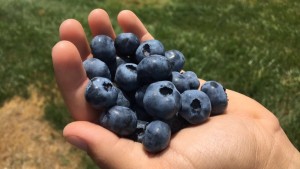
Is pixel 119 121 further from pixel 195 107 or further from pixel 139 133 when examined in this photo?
pixel 195 107

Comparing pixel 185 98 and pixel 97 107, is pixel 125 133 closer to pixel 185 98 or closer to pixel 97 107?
pixel 97 107

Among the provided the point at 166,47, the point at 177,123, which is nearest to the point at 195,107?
the point at 177,123

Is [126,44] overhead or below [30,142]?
overhead

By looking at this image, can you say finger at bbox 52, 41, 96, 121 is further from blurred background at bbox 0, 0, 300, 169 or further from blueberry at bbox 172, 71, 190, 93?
blurred background at bbox 0, 0, 300, 169

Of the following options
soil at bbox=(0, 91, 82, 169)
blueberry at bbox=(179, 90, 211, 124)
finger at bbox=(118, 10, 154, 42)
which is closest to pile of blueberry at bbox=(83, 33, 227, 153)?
blueberry at bbox=(179, 90, 211, 124)

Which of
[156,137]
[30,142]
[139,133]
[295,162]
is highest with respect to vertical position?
[156,137]

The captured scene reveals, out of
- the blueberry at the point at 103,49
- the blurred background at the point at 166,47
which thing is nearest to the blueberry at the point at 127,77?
the blueberry at the point at 103,49

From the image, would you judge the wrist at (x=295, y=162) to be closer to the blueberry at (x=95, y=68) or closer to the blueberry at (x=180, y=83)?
the blueberry at (x=180, y=83)
